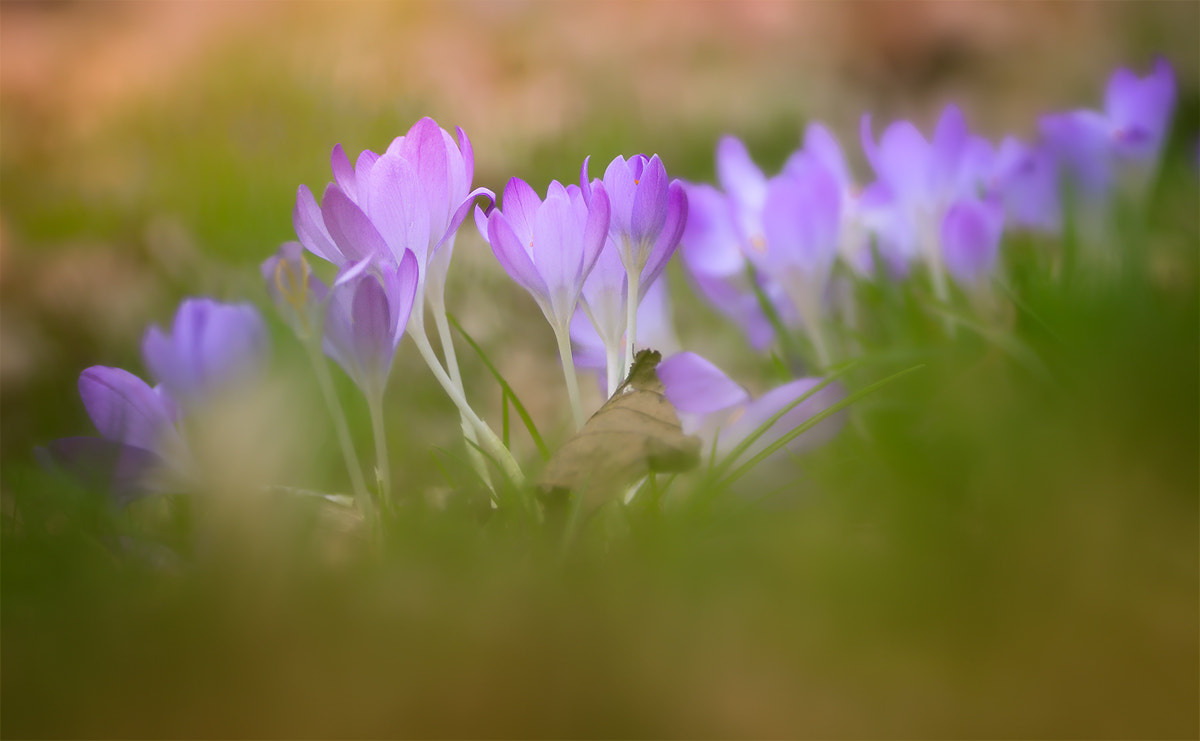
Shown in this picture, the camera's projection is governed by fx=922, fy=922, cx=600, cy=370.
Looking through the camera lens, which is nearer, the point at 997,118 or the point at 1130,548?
the point at 1130,548

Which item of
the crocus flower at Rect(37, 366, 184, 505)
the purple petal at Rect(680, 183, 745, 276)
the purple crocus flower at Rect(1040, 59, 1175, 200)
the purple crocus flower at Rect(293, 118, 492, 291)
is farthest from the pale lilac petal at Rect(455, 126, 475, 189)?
the purple crocus flower at Rect(1040, 59, 1175, 200)

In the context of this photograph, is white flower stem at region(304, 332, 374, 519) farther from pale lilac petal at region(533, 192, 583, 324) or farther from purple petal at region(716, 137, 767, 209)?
purple petal at region(716, 137, 767, 209)

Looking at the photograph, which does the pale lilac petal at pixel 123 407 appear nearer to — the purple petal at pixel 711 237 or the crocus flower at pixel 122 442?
the crocus flower at pixel 122 442

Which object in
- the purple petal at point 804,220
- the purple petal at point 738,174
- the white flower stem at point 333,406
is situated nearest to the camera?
the white flower stem at point 333,406

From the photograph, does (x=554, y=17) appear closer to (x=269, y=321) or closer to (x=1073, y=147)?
(x=1073, y=147)

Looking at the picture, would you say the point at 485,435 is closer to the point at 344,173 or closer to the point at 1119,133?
the point at 344,173

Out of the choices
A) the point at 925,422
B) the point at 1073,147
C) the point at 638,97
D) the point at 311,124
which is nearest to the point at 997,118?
the point at 638,97

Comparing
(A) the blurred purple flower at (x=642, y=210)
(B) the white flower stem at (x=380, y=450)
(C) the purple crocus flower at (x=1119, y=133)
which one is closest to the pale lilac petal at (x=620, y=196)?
(A) the blurred purple flower at (x=642, y=210)

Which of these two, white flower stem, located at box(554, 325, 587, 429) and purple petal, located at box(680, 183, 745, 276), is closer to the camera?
white flower stem, located at box(554, 325, 587, 429)
